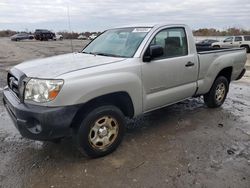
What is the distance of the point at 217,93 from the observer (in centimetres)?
576

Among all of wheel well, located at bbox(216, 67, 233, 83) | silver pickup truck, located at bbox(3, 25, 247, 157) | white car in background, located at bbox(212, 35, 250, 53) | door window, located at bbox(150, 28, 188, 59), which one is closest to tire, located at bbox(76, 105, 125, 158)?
silver pickup truck, located at bbox(3, 25, 247, 157)

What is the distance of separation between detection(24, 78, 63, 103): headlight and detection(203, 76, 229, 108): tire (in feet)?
12.0

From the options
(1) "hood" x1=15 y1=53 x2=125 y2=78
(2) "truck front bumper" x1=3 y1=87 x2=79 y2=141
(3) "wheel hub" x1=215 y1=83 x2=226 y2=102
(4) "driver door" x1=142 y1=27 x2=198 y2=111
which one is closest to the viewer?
(2) "truck front bumper" x1=3 y1=87 x2=79 y2=141

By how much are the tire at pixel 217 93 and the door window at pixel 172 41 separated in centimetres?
138

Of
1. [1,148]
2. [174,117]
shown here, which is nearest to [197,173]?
[174,117]

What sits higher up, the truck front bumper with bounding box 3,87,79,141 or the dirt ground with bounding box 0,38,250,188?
the truck front bumper with bounding box 3,87,79,141

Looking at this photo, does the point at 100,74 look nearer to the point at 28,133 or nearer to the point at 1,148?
the point at 28,133

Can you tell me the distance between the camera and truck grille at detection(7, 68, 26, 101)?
329 cm

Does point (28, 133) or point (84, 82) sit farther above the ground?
point (84, 82)

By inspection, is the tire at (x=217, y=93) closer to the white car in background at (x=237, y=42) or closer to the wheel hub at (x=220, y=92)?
the wheel hub at (x=220, y=92)

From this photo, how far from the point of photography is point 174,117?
5.30m

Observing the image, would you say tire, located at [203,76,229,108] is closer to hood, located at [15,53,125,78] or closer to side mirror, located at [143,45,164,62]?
side mirror, located at [143,45,164,62]

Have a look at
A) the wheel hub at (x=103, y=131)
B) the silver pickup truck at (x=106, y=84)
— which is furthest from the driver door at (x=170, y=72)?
the wheel hub at (x=103, y=131)

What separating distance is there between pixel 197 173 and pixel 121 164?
3.25 feet
